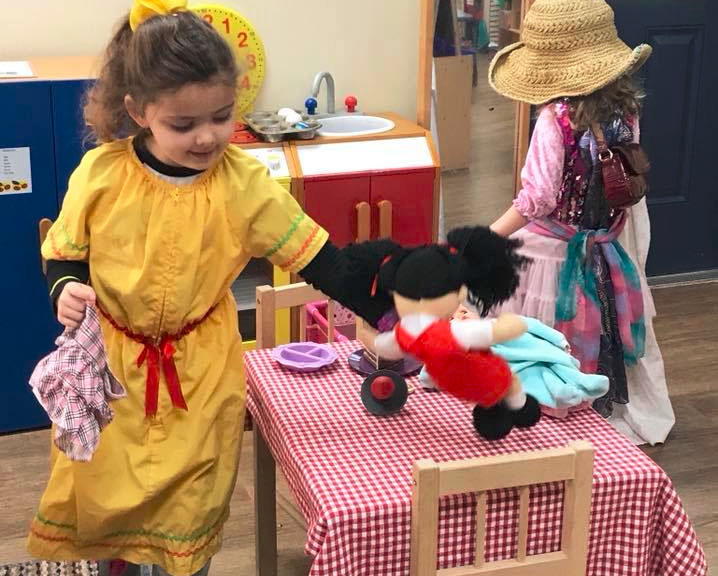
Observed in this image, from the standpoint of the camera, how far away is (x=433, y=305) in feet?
4.72

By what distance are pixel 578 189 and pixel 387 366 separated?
827 millimetres

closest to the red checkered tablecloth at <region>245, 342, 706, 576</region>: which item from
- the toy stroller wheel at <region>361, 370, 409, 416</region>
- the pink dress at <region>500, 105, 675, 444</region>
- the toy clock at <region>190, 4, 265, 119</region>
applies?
the toy stroller wheel at <region>361, 370, 409, 416</region>

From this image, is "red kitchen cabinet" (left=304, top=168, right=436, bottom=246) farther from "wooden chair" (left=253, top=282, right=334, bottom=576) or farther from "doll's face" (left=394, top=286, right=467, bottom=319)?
"doll's face" (left=394, top=286, right=467, bottom=319)

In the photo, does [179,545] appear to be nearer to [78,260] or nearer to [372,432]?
[372,432]

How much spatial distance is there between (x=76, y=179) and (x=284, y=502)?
1.20 metres

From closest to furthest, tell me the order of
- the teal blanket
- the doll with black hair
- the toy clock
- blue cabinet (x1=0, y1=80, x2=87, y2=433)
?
the doll with black hair < the teal blanket < blue cabinet (x1=0, y1=80, x2=87, y2=433) < the toy clock

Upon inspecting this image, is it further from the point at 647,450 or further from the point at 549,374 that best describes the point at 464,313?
the point at 647,450

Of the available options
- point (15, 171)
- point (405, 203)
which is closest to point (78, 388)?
point (15, 171)

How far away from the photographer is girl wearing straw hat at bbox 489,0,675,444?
245cm

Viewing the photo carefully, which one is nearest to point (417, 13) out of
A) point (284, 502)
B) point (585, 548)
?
point (284, 502)

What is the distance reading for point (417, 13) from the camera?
3555 mm

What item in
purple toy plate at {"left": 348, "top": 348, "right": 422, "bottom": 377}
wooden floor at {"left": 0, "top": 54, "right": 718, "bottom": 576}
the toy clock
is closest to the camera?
purple toy plate at {"left": 348, "top": 348, "right": 422, "bottom": 377}

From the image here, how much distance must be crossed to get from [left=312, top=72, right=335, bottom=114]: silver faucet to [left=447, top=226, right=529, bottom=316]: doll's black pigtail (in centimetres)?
196

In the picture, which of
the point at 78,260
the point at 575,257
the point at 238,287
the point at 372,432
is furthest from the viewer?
the point at 238,287
